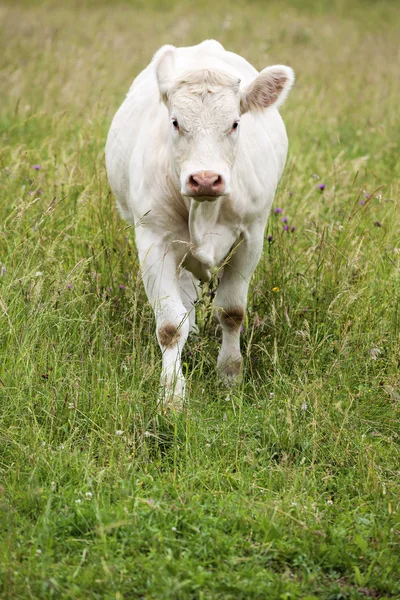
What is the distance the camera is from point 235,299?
4930mm

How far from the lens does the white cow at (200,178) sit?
4.11m

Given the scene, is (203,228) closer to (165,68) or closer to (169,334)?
(169,334)

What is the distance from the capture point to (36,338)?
4074 millimetres

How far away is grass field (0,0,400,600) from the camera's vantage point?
9.74 ft

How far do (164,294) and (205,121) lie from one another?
0.94m

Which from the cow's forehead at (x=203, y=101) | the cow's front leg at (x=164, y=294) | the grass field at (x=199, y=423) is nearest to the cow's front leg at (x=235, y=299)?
the grass field at (x=199, y=423)

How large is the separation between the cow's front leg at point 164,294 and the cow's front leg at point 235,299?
0.43m

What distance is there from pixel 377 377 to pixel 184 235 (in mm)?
1250

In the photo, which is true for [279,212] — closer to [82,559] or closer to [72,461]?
[72,461]

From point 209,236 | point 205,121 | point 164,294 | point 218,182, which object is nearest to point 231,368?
point 164,294

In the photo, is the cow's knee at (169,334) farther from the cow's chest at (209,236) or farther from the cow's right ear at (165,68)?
the cow's right ear at (165,68)

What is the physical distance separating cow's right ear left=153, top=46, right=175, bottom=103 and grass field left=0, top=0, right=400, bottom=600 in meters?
0.84

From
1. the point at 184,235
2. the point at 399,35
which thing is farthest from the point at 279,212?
the point at 399,35

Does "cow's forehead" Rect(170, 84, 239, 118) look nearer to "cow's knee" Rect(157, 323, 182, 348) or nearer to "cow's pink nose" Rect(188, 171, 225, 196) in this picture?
"cow's pink nose" Rect(188, 171, 225, 196)
